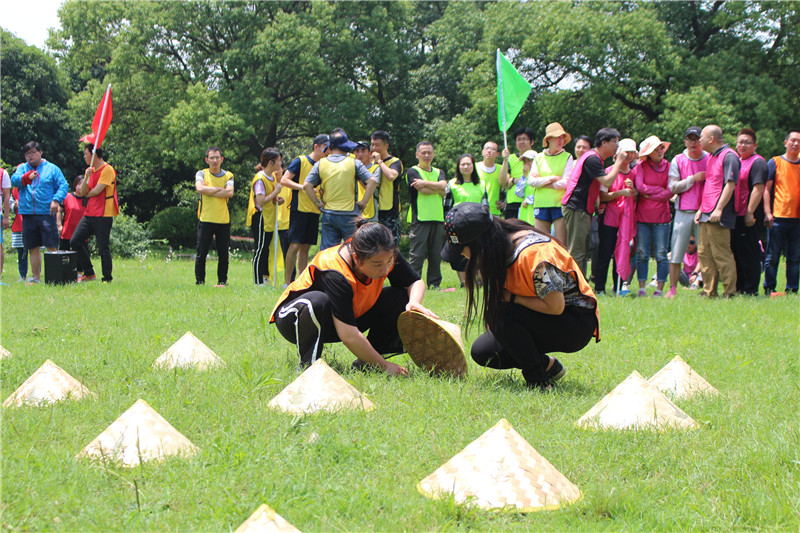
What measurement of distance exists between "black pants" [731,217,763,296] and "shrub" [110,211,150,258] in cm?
1371

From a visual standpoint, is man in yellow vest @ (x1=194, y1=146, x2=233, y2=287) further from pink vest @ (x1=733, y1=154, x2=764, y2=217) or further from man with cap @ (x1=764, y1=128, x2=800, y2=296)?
man with cap @ (x1=764, y1=128, x2=800, y2=296)

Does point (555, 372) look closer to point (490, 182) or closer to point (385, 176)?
point (385, 176)

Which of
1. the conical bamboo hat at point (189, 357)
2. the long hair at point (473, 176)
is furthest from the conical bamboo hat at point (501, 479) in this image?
the long hair at point (473, 176)

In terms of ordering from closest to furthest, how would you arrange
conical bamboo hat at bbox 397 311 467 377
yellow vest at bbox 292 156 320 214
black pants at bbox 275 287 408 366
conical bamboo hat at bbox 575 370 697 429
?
conical bamboo hat at bbox 575 370 697 429, conical bamboo hat at bbox 397 311 467 377, black pants at bbox 275 287 408 366, yellow vest at bbox 292 156 320 214

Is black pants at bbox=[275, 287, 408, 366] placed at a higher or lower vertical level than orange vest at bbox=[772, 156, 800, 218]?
lower

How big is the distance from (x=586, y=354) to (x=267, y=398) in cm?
266

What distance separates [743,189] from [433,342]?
6.14 meters

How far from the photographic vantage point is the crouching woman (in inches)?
169

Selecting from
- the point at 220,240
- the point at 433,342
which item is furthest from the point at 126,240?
the point at 433,342

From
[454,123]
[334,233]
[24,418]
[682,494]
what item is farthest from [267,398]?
[454,123]

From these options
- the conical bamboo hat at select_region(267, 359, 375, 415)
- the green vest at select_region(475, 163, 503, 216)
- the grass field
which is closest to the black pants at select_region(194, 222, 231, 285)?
the green vest at select_region(475, 163, 503, 216)

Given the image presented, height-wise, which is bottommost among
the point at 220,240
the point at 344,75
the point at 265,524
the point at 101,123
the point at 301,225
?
the point at 265,524

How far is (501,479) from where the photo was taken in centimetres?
273

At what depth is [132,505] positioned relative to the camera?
2611 mm
